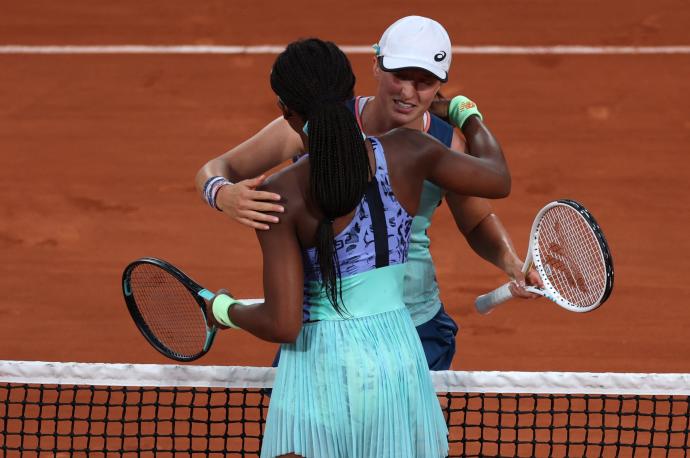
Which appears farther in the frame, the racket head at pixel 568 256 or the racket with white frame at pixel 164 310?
the racket with white frame at pixel 164 310

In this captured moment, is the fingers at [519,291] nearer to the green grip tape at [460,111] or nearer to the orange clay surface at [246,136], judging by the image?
the green grip tape at [460,111]

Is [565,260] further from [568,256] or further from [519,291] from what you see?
[519,291]

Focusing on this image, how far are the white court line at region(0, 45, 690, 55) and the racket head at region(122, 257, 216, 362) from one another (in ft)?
19.3

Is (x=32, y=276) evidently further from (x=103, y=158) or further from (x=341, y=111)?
(x=341, y=111)

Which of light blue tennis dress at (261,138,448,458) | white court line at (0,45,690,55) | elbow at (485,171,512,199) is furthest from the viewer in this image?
white court line at (0,45,690,55)

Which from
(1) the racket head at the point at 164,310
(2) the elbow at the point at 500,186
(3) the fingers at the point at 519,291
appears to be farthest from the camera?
(1) the racket head at the point at 164,310

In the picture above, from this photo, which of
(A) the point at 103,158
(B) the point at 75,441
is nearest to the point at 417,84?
(B) the point at 75,441

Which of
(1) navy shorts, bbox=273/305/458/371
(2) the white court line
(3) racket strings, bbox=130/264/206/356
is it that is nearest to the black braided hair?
(1) navy shorts, bbox=273/305/458/371

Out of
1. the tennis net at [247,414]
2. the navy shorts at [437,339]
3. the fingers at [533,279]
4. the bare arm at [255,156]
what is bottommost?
the tennis net at [247,414]

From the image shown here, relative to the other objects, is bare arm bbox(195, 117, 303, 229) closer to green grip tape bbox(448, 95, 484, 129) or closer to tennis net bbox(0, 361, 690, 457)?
green grip tape bbox(448, 95, 484, 129)

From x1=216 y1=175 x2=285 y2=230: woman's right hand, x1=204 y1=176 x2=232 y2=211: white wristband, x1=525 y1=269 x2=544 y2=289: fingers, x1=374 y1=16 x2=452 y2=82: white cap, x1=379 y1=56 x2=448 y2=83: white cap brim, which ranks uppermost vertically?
x1=374 y1=16 x2=452 y2=82: white cap

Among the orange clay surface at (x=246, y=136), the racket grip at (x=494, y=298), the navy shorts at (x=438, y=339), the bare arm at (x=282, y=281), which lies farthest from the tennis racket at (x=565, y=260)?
the orange clay surface at (x=246, y=136)

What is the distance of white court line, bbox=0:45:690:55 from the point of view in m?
9.58

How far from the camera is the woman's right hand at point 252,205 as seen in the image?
2.91 m
